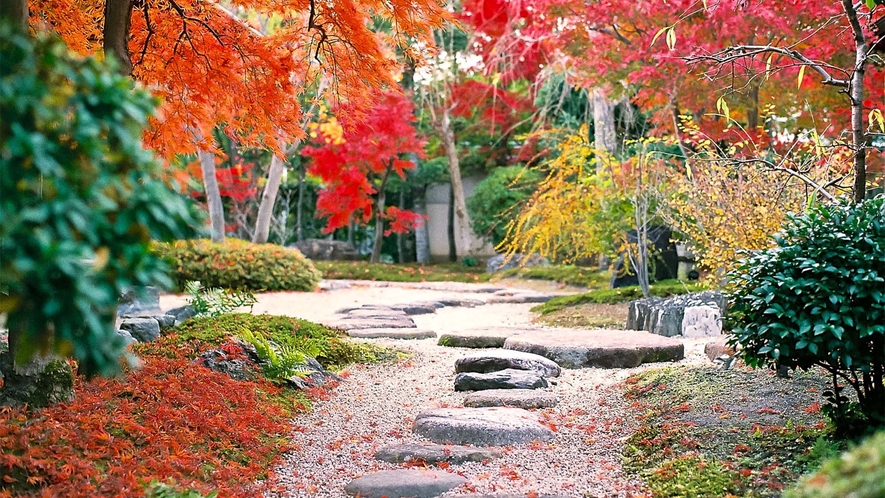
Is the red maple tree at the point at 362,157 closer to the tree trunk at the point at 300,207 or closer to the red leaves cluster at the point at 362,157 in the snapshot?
the red leaves cluster at the point at 362,157

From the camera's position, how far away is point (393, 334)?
26.1 feet

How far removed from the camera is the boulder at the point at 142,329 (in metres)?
6.09

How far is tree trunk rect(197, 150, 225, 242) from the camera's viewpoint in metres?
12.4

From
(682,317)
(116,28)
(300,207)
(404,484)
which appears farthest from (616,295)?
(300,207)

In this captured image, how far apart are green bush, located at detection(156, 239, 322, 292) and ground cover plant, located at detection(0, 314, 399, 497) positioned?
21.9 ft

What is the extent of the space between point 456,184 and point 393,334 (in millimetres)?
11063

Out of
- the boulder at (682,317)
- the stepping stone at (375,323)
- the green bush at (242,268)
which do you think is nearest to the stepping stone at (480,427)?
the boulder at (682,317)

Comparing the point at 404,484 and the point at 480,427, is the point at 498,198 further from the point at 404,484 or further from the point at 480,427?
the point at 404,484

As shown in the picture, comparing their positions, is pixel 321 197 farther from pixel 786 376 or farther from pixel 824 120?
pixel 786 376

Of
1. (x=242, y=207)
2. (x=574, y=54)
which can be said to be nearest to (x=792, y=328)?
(x=574, y=54)

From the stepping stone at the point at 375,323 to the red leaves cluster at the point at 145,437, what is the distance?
3767 millimetres

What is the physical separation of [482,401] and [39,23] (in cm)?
344

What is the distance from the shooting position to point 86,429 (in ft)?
10.8

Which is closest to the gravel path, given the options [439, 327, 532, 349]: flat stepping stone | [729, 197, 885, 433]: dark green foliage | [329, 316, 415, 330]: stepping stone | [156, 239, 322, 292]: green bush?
[439, 327, 532, 349]: flat stepping stone
